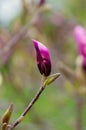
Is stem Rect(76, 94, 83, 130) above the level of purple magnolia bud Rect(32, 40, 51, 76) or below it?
below

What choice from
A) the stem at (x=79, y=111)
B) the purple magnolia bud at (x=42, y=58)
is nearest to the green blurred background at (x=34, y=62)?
the stem at (x=79, y=111)

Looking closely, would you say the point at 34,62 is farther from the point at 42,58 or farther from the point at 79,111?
the point at 42,58

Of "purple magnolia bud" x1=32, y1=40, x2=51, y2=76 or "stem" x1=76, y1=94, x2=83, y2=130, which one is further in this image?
"stem" x1=76, y1=94, x2=83, y2=130

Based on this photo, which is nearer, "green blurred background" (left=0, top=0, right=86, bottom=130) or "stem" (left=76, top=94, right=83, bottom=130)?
"stem" (left=76, top=94, right=83, bottom=130)

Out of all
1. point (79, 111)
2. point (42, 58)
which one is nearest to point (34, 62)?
point (79, 111)

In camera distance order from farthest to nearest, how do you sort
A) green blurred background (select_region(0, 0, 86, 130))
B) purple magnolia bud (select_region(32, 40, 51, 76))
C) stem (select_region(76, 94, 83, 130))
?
green blurred background (select_region(0, 0, 86, 130)) < stem (select_region(76, 94, 83, 130)) < purple magnolia bud (select_region(32, 40, 51, 76))

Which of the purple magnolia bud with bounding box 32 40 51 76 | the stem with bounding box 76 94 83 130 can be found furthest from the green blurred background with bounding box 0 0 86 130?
the purple magnolia bud with bounding box 32 40 51 76

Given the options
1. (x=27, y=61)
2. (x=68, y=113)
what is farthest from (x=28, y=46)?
(x=68, y=113)

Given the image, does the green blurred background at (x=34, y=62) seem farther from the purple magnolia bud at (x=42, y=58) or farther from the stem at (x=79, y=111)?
the purple magnolia bud at (x=42, y=58)

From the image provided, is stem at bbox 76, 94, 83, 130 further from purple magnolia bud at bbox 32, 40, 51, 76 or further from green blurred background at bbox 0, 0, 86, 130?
purple magnolia bud at bbox 32, 40, 51, 76

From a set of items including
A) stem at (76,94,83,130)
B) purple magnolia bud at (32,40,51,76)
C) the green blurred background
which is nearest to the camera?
purple magnolia bud at (32,40,51,76)
